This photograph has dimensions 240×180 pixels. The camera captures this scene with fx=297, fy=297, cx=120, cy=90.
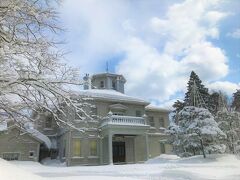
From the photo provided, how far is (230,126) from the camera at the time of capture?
87.9 ft

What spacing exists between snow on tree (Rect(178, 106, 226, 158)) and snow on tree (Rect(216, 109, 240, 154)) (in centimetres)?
309

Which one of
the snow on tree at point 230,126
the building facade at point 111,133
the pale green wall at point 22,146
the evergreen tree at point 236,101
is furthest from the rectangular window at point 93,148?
the evergreen tree at point 236,101

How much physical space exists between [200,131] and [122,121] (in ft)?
27.5

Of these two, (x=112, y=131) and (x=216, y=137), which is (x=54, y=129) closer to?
(x=112, y=131)

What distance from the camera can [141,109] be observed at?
32812 mm

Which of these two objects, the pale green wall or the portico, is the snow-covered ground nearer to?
the pale green wall

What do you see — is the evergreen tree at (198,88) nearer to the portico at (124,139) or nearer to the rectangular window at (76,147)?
the portico at (124,139)

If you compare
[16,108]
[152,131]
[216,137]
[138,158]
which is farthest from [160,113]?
[16,108]

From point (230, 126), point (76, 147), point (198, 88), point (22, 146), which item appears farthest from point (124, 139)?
point (198, 88)

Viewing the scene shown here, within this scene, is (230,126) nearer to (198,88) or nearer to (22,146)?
(198,88)

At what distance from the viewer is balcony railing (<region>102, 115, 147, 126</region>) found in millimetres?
27500

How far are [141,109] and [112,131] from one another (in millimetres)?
6691

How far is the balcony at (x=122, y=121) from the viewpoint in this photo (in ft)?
90.1

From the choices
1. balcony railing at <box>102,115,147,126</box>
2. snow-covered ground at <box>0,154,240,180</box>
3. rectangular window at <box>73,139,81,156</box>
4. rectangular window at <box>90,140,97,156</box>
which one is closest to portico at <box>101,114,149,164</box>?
balcony railing at <box>102,115,147,126</box>
